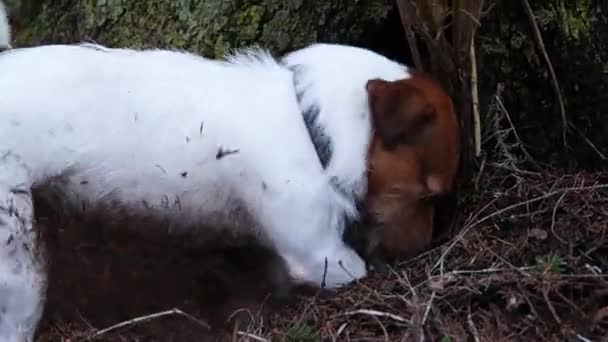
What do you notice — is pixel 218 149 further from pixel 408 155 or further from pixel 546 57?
pixel 546 57

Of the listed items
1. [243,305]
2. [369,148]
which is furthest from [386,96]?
[243,305]

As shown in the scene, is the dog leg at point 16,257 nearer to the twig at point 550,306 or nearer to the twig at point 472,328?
the twig at point 472,328

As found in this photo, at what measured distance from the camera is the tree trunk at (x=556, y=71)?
4371 mm

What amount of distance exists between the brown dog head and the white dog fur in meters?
0.06

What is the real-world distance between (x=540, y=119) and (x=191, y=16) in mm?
1438

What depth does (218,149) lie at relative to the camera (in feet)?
12.1

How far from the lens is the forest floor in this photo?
11.0ft

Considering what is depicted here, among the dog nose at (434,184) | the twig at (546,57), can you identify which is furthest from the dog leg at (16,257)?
the twig at (546,57)

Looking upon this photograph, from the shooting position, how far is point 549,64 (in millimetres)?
4355

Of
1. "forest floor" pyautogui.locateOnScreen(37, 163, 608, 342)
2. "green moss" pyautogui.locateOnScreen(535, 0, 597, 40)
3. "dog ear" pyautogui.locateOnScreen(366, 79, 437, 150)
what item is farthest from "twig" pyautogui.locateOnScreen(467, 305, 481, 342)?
"green moss" pyautogui.locateOnScreen(535, 0, 597, 40)

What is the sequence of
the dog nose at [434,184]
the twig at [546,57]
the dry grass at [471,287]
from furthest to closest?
the twig at [546,57] → the dog nose at [434,184] → the dry grass at [471,287]

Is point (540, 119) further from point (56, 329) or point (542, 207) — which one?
point (56, 329)

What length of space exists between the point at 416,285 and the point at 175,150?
2.80 feet

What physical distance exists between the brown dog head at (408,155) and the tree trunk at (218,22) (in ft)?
2.19
